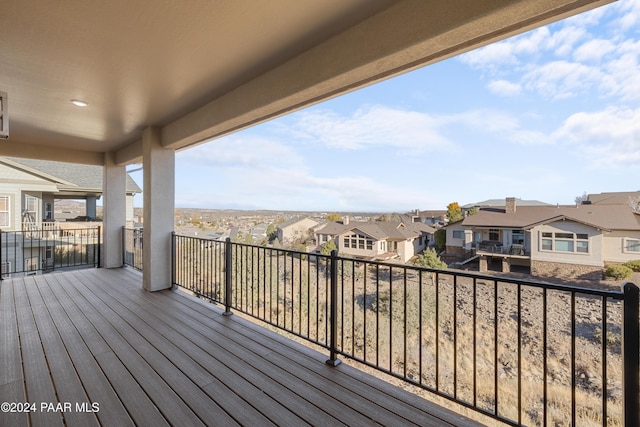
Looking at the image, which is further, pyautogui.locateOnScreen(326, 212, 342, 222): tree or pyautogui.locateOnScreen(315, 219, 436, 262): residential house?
pyautogui.locateOnScreen(326, 212, 342, 222): tree

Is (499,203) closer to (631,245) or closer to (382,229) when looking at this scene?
(382,229)

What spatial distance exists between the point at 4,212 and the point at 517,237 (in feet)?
49.3

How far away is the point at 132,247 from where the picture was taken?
20.4 ft

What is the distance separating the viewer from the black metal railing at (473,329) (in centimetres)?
142

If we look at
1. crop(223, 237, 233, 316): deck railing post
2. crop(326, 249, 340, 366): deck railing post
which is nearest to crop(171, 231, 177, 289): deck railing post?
crop(223, 237, 233, 316): deck railing post

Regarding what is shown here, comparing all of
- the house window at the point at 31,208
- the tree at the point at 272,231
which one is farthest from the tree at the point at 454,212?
the house window at the point at 31,208

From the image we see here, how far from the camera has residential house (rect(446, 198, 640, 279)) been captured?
399 centimetres

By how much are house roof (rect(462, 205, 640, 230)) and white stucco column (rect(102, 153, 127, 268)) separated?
27.3 ft

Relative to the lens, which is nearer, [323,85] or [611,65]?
[323,85]

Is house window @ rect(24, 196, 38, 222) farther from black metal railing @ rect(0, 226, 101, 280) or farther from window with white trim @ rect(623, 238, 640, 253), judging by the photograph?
window with white trim @ rect(623, 238, 640, 253)

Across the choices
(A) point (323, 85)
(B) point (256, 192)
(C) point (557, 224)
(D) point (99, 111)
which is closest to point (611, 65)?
(C) point (557, 224)

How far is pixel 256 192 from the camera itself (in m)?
25.5

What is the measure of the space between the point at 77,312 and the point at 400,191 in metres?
15.3

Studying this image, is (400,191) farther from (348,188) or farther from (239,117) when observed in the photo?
(239,117)
